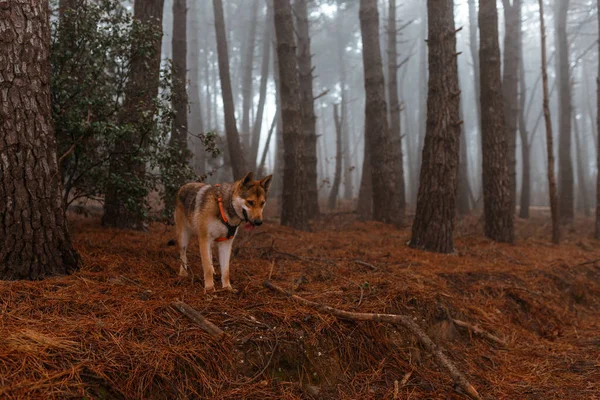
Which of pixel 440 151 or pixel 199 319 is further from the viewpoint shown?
pixel 440 151

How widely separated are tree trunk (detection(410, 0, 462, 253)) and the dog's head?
4.45 metres

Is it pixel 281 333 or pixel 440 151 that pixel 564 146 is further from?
pixel 281 333

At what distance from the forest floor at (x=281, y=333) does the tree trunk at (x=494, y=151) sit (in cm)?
336

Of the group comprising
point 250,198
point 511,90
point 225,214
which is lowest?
point 225,214

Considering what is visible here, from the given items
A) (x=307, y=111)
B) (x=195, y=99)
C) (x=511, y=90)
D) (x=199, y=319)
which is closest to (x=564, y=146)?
(x=511, y=90)

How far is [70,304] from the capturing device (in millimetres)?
3330

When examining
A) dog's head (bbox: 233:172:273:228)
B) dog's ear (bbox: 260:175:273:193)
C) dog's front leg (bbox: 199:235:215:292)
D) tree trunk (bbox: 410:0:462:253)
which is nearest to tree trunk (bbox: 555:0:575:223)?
tree trunk (bbox: 410:0:462:253)

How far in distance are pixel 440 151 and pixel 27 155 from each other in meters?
6.57

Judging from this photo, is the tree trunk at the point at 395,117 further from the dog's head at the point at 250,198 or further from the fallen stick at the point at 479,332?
the dog's head at the point at 250,198

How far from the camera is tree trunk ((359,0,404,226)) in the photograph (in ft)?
38.0

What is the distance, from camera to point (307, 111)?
1412 cm

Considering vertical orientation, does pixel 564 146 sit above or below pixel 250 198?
above

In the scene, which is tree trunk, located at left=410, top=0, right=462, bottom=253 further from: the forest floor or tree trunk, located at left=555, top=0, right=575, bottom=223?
tree trunk, located at left=555, top=0, right=575, bottom=223

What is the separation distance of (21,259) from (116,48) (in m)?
3.89
